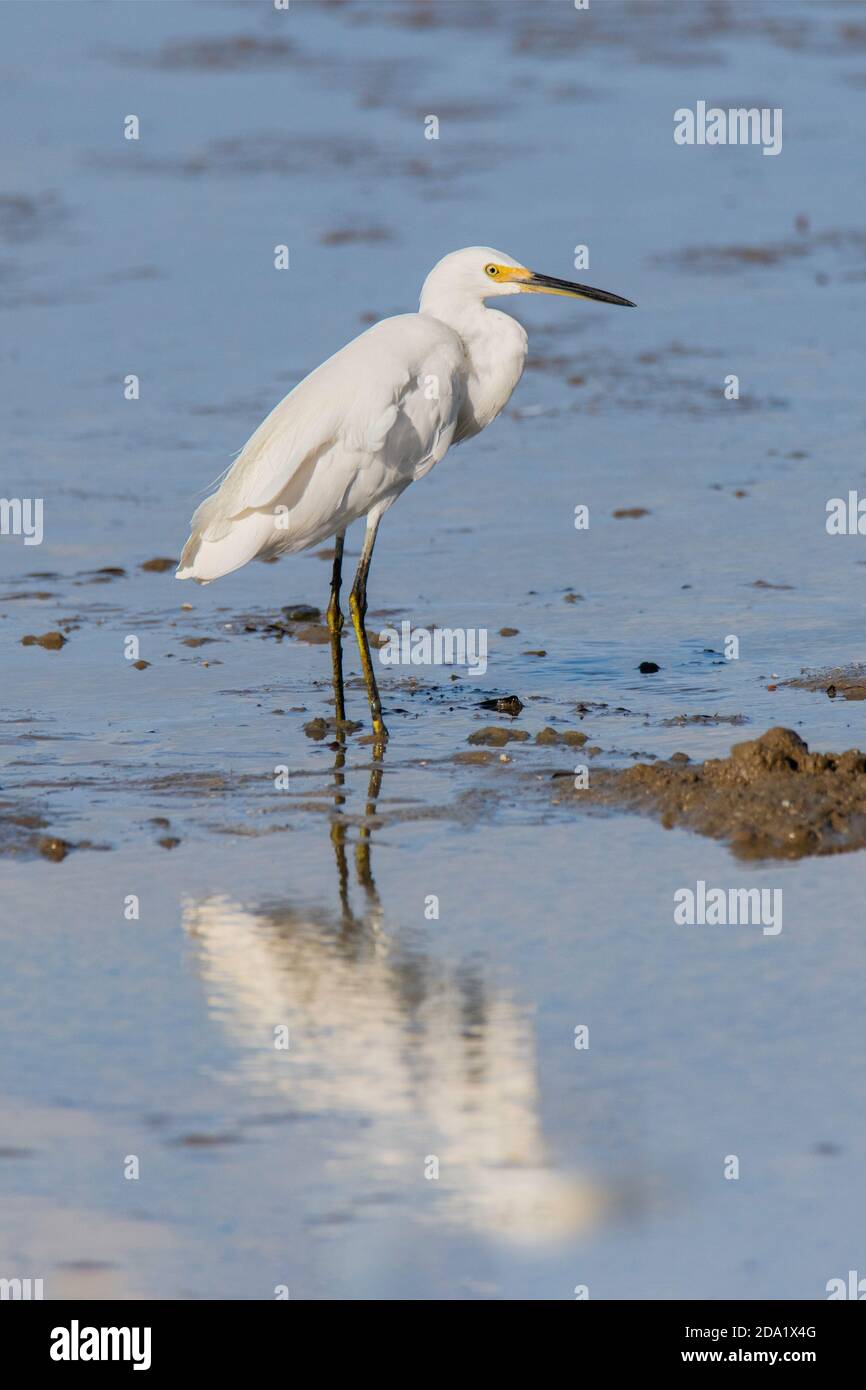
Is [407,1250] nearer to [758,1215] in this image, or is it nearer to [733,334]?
[758,1215]

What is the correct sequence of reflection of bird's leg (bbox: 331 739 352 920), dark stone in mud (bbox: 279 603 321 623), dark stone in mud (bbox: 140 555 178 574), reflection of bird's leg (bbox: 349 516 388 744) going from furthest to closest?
dark stone in mud (bbox: 140 555 178 574) → dark stone in mud (bbox: 279 603 321 623) → reflection of bird's leg (bbox: 349 516 388 744) → reflection of bird's leg (bbox: 331 739 352 920)

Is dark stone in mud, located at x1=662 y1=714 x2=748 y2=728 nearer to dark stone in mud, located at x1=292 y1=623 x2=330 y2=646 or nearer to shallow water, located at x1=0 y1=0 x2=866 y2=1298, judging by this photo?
shallow water, located at x1=0 y1=0 x2=866 y2=1298

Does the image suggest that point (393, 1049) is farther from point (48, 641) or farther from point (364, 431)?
point (48, 641)

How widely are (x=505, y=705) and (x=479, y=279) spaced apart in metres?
1.71

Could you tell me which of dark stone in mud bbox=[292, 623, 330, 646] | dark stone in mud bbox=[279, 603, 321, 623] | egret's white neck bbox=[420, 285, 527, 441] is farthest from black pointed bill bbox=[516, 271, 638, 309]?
dark stone in mud bbox=[279, 603, 321, 623]

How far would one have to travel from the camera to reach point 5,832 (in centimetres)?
740

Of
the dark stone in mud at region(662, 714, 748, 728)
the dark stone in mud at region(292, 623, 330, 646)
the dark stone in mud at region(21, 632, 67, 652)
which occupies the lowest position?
the dark stone in mud at region(662, 714, 748, 728)

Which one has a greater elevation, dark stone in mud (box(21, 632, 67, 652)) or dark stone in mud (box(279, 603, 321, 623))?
dark stone in mud (box(279, 603, 321, 623))

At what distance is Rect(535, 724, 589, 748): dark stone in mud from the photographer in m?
8.19

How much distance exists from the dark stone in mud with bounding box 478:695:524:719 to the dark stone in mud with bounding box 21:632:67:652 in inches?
78.8

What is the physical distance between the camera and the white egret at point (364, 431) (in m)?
8.56

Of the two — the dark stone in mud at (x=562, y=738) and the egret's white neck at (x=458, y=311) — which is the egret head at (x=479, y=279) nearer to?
the egret's white neck at (x=458, y=311)

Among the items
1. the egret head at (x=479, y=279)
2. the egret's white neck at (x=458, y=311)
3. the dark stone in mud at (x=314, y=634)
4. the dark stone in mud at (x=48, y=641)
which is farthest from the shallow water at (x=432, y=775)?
the egret head at (x=479, y=279)

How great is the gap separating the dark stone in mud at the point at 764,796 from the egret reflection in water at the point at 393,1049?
105cm
